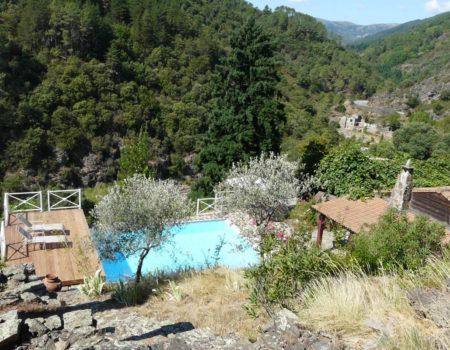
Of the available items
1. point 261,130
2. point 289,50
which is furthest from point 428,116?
point 261,130

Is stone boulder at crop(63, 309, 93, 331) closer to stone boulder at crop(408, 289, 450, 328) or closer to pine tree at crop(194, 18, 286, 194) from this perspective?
stone boulder at crop(408, 289, 450, 328)

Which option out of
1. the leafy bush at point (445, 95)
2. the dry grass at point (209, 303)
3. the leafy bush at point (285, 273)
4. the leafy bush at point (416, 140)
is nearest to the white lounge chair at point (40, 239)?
the dry grass at point (209, 303)

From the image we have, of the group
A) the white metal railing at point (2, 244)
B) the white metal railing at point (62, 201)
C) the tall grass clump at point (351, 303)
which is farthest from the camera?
the white metal railing at point (62, 201)

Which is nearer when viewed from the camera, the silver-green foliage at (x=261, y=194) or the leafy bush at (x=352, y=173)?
the silver-green foliage at (x=261, y=194)

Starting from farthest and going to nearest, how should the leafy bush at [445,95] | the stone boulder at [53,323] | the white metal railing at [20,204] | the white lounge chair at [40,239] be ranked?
the leafy bush at [445,95] → the white metal railing at [20,204] → the white lounge chair at [40,239] → the stone boulder at [53,323]

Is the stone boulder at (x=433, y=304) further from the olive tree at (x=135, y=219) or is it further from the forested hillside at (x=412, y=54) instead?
the forested hillside at (x=412, y=54)

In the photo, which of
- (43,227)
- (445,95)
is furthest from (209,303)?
(445,95)

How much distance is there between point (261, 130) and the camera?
61.0 ft

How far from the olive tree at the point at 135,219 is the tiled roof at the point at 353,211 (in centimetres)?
525

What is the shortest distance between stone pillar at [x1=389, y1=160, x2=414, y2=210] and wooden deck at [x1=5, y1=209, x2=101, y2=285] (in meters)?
8.88

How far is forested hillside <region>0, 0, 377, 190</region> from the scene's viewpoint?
1287 inches

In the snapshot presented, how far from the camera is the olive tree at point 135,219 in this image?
8852 millimetres

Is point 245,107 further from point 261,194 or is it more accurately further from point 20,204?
point 20,204

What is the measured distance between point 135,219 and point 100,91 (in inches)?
1209
